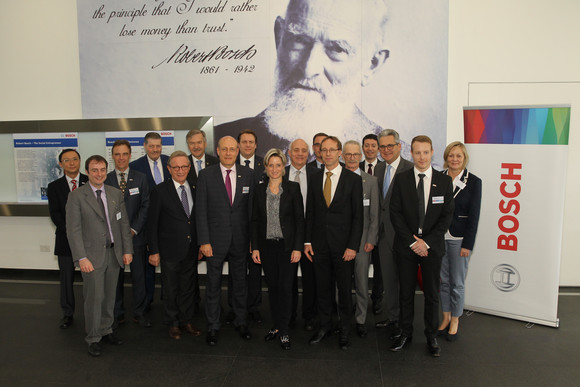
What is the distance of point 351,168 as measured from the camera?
3.53m

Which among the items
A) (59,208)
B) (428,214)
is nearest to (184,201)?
(59,208)

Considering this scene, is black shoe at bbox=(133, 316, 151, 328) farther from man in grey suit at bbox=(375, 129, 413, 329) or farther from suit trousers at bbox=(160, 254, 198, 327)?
man in grey suit at bbox=(375, 129, 413, 329)

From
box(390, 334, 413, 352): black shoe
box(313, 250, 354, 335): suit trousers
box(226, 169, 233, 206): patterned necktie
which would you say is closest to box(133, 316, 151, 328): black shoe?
box(226, 169, 233, 206): patterned necktie

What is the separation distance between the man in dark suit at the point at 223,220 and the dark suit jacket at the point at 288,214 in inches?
6.3

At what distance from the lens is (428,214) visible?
316cm

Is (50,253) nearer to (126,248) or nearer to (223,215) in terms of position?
(126,248)

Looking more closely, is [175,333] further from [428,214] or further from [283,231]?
[428,214]

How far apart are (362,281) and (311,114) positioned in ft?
7.50

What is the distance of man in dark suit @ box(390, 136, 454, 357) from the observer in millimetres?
3158

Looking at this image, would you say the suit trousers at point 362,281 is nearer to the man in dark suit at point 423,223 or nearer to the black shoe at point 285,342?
the man in dark suit at point 423,223

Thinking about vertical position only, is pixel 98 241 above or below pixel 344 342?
above

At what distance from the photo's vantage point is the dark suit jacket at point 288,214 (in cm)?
325

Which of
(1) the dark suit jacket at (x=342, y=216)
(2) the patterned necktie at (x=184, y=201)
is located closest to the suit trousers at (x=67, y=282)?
(2) the patterned necktie at (x=184, y=201)

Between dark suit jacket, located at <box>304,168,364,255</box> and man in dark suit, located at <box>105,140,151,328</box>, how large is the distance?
5.64 feet
